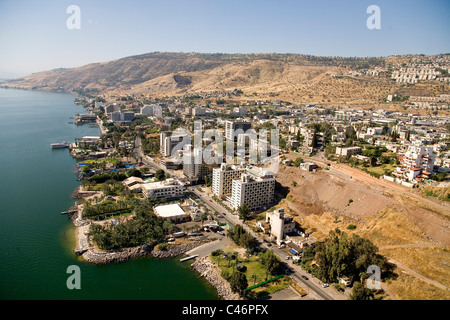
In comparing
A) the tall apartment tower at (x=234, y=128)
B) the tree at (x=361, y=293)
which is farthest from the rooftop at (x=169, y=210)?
the tall apartment tower at (x=234, y=128)

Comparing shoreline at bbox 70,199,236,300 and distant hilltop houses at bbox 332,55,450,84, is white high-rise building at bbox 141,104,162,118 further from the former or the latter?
shoreline at bbox 70,199,236,300

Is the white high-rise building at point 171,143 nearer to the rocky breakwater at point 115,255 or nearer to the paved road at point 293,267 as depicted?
the paved road at point 293,267

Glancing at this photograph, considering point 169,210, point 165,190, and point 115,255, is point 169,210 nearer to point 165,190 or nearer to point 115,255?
point 165,190

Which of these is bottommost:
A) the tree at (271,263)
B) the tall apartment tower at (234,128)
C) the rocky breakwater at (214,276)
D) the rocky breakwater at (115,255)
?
the rocky breakwater at (214,276)

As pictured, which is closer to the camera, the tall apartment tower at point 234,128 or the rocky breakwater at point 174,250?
the rocky breakwater at point 174,250

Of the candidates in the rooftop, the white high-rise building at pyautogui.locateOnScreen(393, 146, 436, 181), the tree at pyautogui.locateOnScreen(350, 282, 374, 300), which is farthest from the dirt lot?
the rooftop

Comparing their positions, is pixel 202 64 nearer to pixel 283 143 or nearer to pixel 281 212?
pixel 283 143
